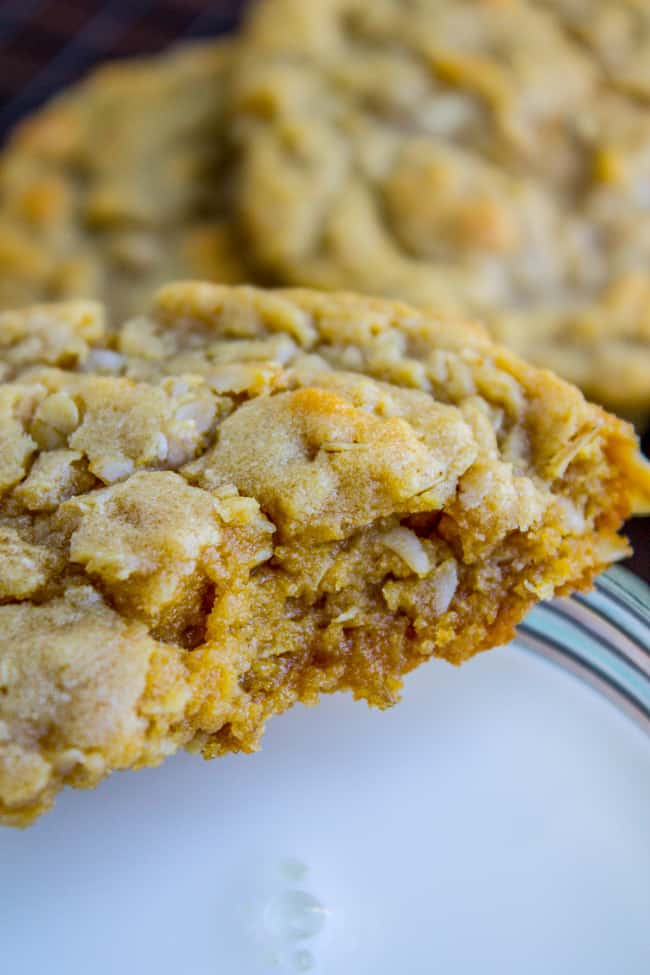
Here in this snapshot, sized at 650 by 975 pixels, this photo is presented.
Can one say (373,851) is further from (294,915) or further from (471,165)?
(471,165)

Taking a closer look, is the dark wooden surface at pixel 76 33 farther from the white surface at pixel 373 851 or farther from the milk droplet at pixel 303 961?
the milk droplet at pixel 303 961

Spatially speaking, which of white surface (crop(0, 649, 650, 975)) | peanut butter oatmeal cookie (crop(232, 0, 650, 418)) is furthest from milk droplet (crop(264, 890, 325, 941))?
peanut butter oatmeal cookie (crop(232, 0, 650, 418))

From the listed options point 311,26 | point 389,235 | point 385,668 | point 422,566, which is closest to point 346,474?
point 422,566

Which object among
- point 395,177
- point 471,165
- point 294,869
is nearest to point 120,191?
point 395,177

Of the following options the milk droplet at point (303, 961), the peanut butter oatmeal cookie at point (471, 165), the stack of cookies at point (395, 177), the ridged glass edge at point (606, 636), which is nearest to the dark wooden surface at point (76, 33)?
the stack of cookies at point (395, 177)

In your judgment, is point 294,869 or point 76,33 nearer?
point 294,869

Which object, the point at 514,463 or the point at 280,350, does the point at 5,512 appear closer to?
the point at 280,350
